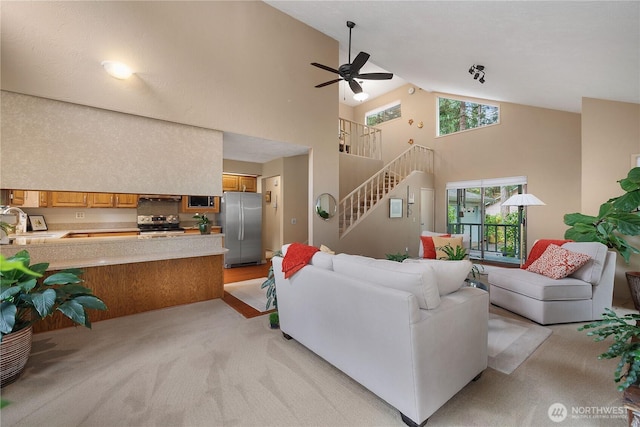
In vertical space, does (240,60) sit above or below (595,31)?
above

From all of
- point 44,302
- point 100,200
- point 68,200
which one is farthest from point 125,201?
point 44,302

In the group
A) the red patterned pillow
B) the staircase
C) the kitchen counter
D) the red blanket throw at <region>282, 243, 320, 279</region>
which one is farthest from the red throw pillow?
the kitchen counter

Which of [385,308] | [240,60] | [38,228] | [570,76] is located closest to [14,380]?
[385,308]

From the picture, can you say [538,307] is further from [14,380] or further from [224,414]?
[14,380]

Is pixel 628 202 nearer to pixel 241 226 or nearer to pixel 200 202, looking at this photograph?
pixel 241 226

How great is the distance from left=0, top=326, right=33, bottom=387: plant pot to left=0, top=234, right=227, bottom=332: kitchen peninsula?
0.92 meters

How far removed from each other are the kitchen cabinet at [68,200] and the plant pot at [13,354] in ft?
10.2

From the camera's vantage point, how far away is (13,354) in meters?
1.96

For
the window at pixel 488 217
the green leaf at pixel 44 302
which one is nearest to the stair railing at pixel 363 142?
the window at pixel 488 217

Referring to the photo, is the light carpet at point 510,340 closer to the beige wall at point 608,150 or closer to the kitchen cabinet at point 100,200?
the beige wall at point 608,150

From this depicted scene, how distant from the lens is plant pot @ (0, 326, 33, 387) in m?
1.90

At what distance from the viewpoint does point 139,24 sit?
315 cm

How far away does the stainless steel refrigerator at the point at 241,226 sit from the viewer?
5859 mm

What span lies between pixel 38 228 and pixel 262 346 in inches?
165
